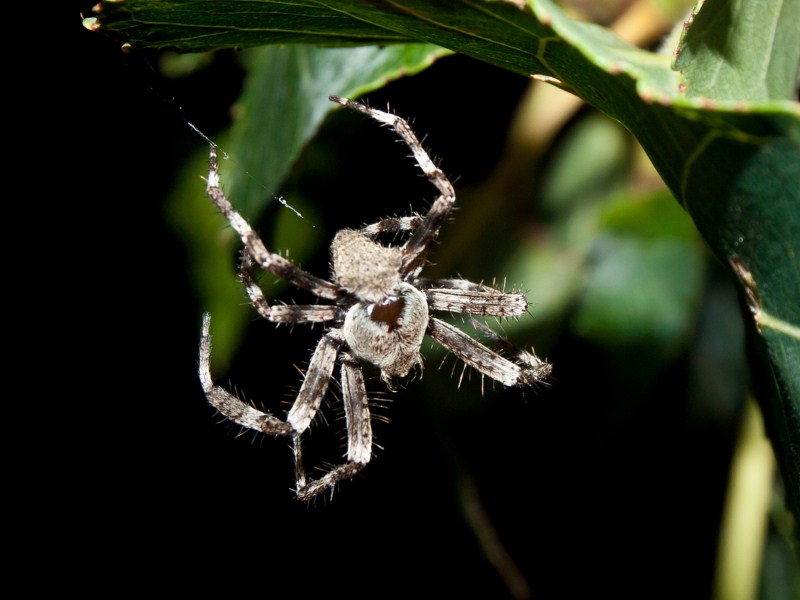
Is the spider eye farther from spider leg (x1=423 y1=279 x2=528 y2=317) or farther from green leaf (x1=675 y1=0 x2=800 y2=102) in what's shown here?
green leaf (x1=675 y1=0 x2=800 y2=102)

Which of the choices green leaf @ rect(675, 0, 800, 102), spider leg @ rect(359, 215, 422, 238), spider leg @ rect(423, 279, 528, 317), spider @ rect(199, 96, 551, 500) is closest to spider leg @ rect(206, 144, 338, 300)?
spider @ rect(199, 96, 551, 500)

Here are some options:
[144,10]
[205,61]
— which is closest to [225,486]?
[205,61]

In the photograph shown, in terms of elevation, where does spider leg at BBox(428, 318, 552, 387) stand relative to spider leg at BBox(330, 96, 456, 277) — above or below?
below

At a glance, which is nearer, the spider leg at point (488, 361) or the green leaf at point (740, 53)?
the green leaf at point (740, 53)

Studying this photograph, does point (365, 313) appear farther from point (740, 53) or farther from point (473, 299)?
point (740, 53)

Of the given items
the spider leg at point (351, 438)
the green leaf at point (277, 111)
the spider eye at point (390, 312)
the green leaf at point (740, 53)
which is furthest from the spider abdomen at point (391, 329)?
the green leaf at point (740, 53)

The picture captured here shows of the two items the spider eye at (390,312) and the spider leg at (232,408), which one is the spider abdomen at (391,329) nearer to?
the spider eye at (390,312)

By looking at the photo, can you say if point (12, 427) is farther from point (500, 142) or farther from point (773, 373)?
point (773, 373)
